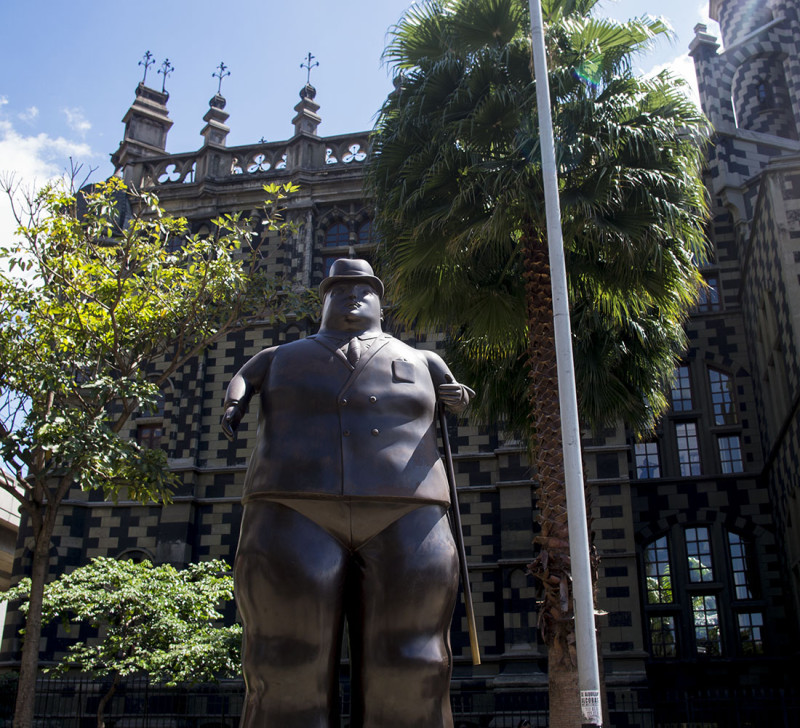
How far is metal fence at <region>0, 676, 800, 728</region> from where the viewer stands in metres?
16.4

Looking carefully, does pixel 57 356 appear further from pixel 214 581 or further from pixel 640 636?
pixel 640 636

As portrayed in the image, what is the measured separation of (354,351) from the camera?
445cm

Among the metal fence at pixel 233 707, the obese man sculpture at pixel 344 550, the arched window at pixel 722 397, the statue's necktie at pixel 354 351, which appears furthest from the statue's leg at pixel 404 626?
the arched window at pixel 722 397

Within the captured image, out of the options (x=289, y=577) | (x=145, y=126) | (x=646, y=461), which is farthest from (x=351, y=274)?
(x=145, y=126)

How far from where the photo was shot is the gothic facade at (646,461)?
17625mm

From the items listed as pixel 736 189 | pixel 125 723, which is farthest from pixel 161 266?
pixel 736 189

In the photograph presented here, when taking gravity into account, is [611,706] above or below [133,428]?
below

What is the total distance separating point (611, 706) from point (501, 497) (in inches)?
184

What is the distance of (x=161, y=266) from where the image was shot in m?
13.3

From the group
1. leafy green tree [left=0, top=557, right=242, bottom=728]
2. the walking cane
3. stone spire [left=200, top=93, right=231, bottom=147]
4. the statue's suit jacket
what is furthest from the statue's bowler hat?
stone spire [left=200, top=93, right=231, bottom=147]

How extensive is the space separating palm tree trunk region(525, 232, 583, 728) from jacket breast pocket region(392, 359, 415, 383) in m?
5.59

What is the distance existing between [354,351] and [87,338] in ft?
29.3

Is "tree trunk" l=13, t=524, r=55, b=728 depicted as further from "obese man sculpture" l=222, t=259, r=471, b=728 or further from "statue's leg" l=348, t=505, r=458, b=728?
"statue's leg" l=348, t=505, r=458, b=728

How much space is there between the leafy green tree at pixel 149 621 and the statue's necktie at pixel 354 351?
10523mm
